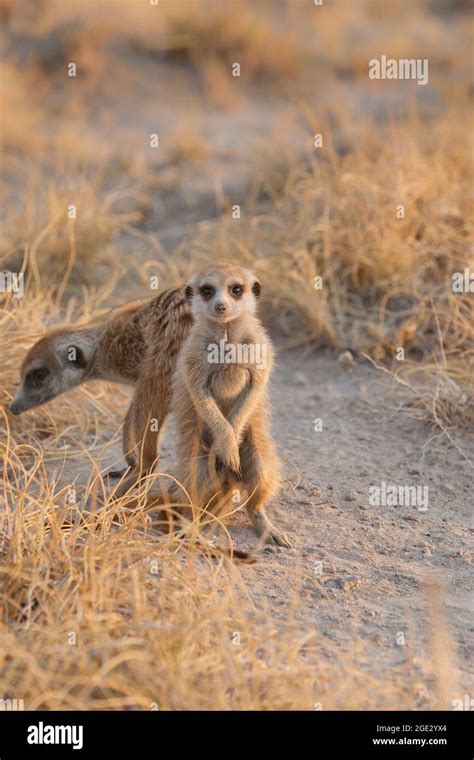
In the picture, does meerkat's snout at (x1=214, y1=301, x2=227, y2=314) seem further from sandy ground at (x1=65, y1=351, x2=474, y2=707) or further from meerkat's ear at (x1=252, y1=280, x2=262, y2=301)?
sandy ground at (x1=65, y1=351, x2=474, y2=707)

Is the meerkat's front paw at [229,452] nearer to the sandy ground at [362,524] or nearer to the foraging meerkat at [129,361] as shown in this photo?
the sandy ground at [362,524]

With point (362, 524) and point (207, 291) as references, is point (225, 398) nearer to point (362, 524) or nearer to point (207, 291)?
point (207, 291)

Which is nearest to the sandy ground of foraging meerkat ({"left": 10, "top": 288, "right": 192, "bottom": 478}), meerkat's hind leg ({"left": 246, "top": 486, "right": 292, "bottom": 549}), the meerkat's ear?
meerkat's hind leg ({"left": 246, "top": 486, "right": 292, "bottom": 549})

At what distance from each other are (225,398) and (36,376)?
3.37 feet

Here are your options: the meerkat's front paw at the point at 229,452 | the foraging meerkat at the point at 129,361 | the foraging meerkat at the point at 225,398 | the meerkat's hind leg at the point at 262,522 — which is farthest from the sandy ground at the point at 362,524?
the foraging meerkat at the point at 129,361

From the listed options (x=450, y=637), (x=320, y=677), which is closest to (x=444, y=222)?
(x=450, y=637)

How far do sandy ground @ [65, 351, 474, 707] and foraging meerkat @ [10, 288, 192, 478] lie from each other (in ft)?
1.36

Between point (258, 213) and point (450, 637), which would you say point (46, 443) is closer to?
point (450, 637)

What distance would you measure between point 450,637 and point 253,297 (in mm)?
1550

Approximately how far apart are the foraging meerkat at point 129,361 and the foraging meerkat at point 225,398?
0.23 m

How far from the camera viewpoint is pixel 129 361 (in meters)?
4.62

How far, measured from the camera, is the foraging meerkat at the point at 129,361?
4.42 meters

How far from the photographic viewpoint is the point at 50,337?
475 cm

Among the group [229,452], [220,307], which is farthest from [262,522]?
[220,307]
